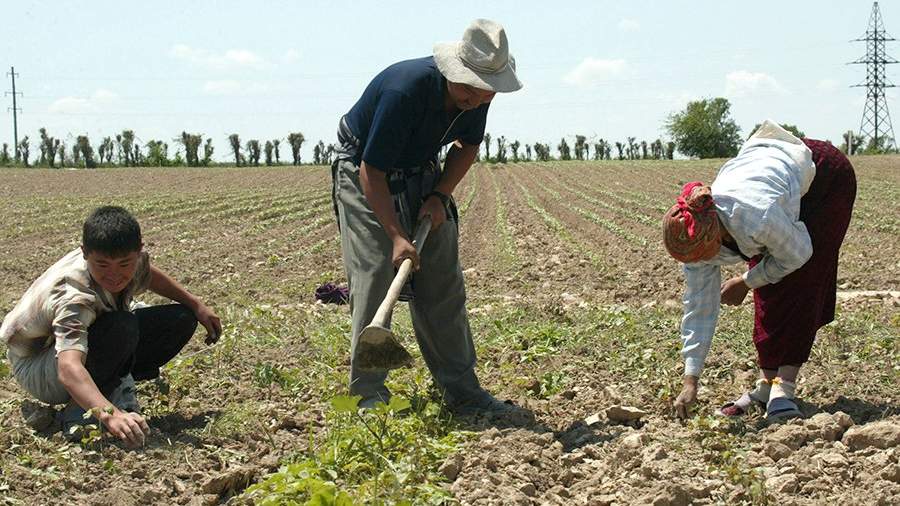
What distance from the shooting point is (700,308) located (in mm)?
3871

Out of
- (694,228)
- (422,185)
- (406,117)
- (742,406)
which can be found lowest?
(742,406)

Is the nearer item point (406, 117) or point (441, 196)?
point (406, 117)

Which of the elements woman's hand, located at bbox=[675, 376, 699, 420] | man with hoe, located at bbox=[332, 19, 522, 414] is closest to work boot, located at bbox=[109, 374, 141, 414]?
man with hoe, located at bbox=[332, 19, 522, 414]

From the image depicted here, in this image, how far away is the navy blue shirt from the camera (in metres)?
4.11

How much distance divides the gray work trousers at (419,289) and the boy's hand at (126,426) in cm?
92

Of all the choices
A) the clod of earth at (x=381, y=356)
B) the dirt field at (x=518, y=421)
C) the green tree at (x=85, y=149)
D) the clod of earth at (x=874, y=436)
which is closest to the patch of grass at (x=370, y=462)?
the dirt field at (x=518, y=421)

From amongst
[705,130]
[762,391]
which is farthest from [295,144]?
[762,391]

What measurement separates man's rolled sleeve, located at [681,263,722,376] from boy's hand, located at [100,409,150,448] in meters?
2.03

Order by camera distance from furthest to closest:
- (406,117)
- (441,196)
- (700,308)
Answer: (441,196) → (406,117) → (700,308)

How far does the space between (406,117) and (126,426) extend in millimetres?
1583

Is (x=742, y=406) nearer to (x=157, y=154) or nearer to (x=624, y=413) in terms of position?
(x=624, y=413)

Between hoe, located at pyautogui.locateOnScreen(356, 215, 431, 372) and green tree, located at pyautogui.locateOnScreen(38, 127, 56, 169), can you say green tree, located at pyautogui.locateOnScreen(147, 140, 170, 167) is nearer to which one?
green tree, located at pyautogui.locateOnScreen(38, 127, 56, 169)

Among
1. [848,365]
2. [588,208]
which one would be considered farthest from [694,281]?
[588,208]

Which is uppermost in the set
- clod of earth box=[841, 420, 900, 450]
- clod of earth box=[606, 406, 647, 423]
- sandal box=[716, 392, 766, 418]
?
clod of earth box=[841, 420, 900, 450]
